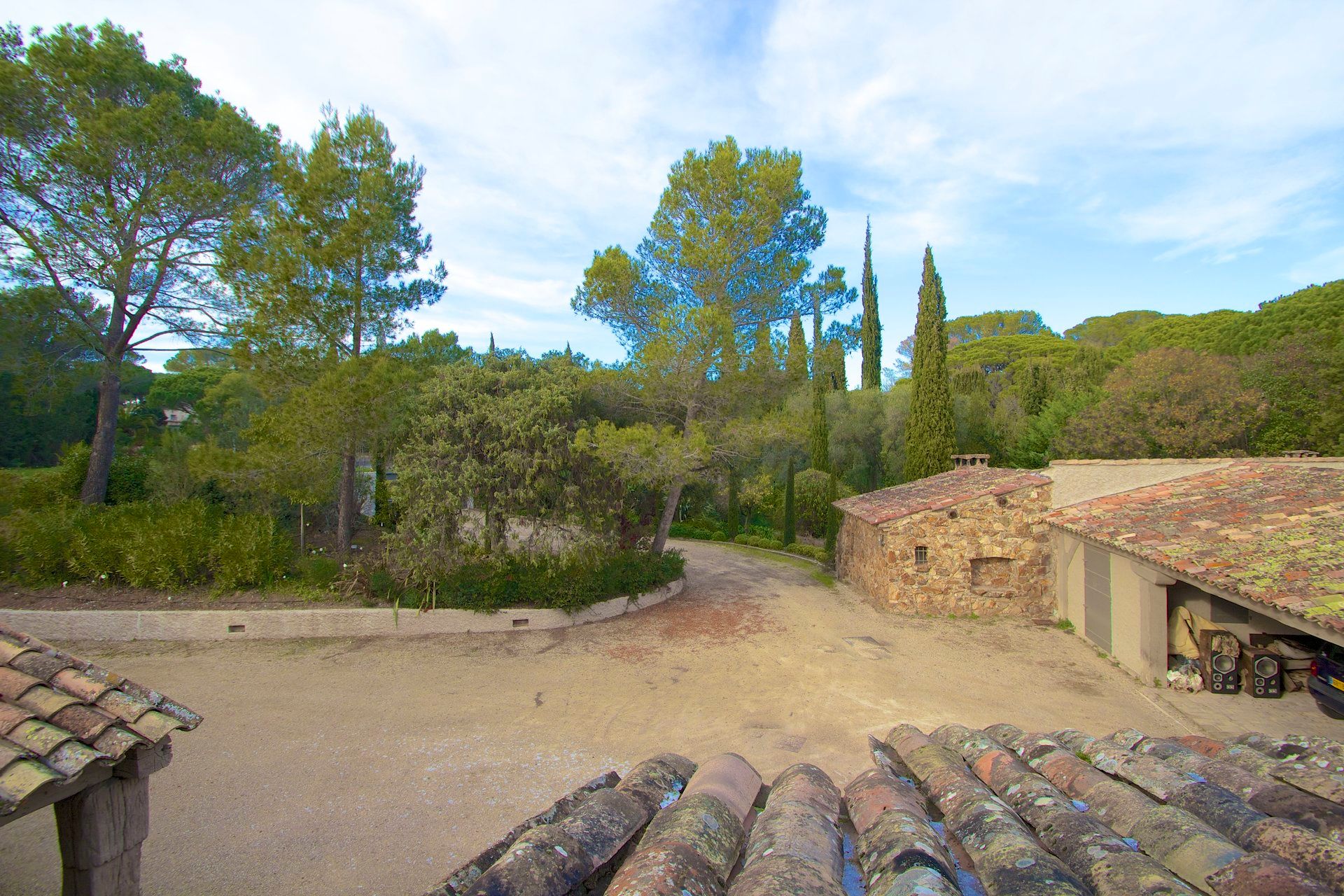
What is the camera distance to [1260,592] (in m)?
6.27

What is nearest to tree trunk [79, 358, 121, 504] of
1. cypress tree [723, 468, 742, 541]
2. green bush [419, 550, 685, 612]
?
green bush [419, 550, 685, 612]

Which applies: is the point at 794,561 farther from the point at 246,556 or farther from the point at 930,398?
the point at 246,556

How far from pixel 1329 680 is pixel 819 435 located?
16943mm

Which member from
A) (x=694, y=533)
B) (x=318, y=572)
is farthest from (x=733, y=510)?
(x=318, y=572)

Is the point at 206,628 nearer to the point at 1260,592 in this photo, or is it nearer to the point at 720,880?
the point at 720,880

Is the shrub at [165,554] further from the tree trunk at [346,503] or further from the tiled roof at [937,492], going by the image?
the tiled roof at [937,492]

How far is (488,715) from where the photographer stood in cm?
806

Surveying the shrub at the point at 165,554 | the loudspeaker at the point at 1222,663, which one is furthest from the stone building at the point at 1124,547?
the shrub at the point at 165,554

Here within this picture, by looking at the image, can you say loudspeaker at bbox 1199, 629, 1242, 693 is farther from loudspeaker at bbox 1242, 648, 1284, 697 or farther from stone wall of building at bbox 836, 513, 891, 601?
stone wall of building at bbox 836, 513, 891, 601

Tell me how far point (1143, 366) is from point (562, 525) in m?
18.2

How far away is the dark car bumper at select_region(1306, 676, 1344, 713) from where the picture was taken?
674 centimetres

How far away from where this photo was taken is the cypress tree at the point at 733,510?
22.6 m

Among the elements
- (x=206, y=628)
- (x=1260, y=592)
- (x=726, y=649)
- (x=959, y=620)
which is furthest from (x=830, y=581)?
(x=206, y=628)

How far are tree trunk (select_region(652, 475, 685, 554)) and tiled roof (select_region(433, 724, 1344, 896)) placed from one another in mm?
9447
